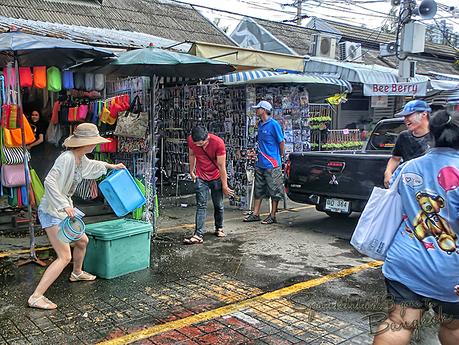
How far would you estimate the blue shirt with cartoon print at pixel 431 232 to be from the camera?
267cm

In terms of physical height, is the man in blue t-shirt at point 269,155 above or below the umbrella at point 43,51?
below

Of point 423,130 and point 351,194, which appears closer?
point 423,130

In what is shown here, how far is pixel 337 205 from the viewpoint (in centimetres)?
718

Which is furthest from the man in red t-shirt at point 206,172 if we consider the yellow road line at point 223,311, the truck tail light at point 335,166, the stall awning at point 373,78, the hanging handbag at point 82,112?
Result: the stall awning at point 373,78

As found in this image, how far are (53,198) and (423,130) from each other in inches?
156

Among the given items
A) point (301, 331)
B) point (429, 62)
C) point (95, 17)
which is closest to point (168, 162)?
point (95, 17)

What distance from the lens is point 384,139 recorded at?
26.7ft

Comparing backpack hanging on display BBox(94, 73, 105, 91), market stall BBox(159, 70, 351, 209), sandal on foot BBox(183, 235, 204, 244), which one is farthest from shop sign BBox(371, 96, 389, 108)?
sandal on foot BBox(183, 235, 204, 244)

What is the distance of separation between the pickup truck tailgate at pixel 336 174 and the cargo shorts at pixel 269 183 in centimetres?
17

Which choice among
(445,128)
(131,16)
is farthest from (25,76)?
(131,16)

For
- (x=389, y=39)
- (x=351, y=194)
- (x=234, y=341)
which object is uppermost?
(x=389, y=39)

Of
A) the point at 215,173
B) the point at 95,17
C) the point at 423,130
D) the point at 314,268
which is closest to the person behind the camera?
the point at 423,130

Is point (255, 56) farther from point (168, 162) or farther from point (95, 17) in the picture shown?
point (95, 17)

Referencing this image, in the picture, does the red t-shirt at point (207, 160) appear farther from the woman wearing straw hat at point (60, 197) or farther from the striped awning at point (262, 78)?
the striped awning at point (262, 78)
